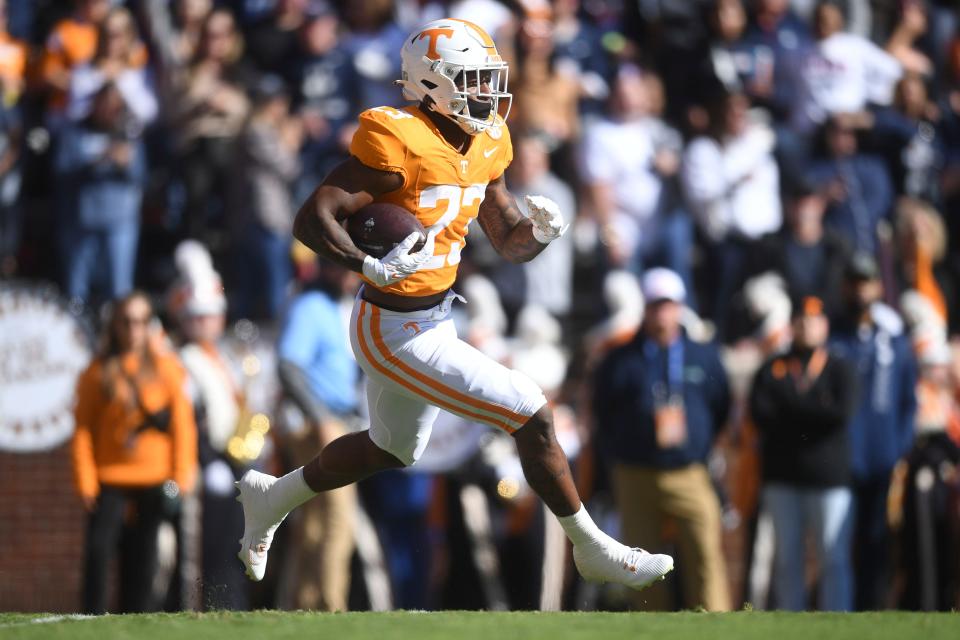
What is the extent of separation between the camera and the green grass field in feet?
16.9

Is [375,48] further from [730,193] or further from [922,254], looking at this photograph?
[922,254]

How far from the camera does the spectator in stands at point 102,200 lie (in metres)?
8.84

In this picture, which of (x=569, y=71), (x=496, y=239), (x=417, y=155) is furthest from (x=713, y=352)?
(x=417, y=155)

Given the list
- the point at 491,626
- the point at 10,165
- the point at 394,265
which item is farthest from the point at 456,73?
the point at 10,165

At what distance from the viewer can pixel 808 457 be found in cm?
795

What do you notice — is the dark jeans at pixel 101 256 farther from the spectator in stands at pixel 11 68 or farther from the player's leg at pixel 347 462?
the player's leg at pixel 347 462

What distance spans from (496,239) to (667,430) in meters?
2.60

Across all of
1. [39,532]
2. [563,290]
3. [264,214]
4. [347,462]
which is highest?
[347,462]

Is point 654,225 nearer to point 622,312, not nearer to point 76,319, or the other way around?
point 622,312

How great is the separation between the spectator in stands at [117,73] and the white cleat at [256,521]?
3788 millimetres

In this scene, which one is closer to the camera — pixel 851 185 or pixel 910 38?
pixel 851 185

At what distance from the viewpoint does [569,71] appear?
9.30 m

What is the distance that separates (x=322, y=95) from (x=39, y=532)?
9.50ft

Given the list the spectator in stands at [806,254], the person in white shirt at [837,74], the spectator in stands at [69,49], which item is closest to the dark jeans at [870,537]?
the spectator in stands at [806,254]
